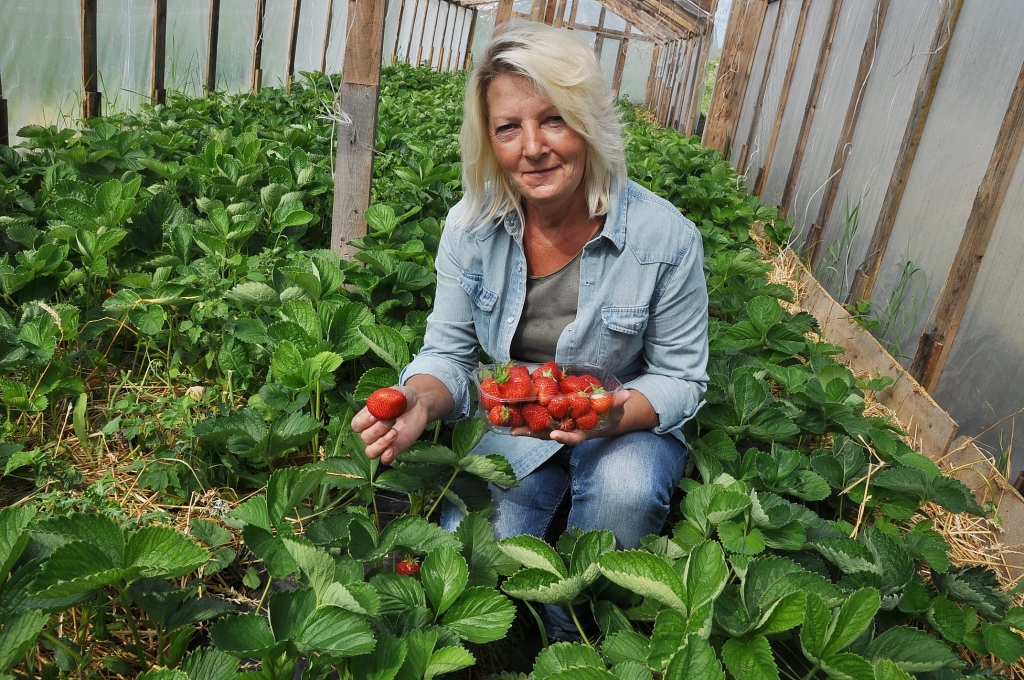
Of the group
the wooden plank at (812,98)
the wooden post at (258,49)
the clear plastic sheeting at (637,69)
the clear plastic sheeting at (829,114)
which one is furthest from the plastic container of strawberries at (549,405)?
the clear plastic sheeting at (637,69)

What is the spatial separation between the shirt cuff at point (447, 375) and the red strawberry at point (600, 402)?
0.42 m

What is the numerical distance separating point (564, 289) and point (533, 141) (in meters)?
0.40

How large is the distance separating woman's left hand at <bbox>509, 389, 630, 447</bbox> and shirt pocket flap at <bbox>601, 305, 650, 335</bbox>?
0.20m

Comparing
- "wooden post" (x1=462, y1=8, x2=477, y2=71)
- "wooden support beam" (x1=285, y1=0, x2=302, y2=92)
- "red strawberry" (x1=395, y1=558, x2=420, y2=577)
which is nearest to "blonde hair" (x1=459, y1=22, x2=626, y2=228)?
"red strawberry" (x1=395, y1=558, x2=420, y2=577)

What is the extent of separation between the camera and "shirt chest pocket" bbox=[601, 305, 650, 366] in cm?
199

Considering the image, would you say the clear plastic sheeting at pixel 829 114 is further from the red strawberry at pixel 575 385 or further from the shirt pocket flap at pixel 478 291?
the red strawberry at pixel 575 385

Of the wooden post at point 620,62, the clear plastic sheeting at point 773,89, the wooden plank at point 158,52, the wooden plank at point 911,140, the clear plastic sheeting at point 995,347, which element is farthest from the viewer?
the wooden post at point 620,62

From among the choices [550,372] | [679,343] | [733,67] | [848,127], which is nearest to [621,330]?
[679,343]

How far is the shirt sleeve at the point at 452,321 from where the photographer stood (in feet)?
6.83

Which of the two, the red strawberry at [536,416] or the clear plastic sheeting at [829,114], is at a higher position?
the clear plastic sheeting at [829,114]

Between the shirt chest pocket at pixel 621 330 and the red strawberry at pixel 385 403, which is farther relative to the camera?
the shirt chest pocket at pixel 621 330

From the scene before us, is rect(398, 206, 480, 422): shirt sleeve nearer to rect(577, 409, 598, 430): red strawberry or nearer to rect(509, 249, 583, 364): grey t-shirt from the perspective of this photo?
rect(509, 249, 583, 364): grey t-shirt

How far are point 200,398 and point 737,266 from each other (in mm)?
2247

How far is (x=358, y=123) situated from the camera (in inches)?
114
